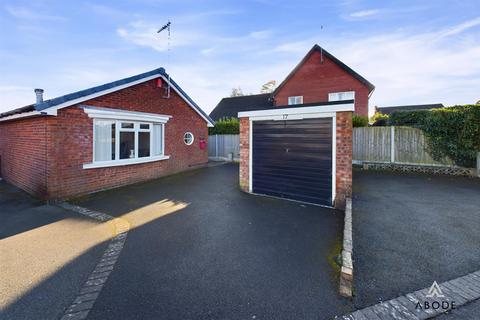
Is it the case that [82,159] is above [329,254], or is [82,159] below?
above

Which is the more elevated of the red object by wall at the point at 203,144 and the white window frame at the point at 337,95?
the white window frame at the point at 337,95

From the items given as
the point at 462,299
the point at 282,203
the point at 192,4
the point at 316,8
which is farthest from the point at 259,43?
the point at 462,299

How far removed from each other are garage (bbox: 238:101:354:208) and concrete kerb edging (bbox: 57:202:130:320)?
13.3 feet

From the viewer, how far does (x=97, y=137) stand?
786 cm

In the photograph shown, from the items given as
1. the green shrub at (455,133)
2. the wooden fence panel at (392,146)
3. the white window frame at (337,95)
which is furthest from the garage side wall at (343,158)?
the white window frame at (337,95)

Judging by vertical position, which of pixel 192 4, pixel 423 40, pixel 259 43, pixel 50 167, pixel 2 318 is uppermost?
pixel 259 43

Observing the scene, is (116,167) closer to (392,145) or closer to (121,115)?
(121,115)

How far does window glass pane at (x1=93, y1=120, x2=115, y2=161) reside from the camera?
7879 millimetres

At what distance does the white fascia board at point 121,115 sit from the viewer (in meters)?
7.54

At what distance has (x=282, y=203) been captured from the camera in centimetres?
638

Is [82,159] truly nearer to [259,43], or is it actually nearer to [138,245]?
[138,245]

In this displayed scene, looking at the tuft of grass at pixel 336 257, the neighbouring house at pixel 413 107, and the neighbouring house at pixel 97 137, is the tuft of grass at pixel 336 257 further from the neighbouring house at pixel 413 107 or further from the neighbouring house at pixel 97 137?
the neighbouring house at pixel 413 107

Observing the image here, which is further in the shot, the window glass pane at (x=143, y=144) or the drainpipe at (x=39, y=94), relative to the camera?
the window glass pane at (x=143, y=144)

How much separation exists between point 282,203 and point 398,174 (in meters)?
7.05
